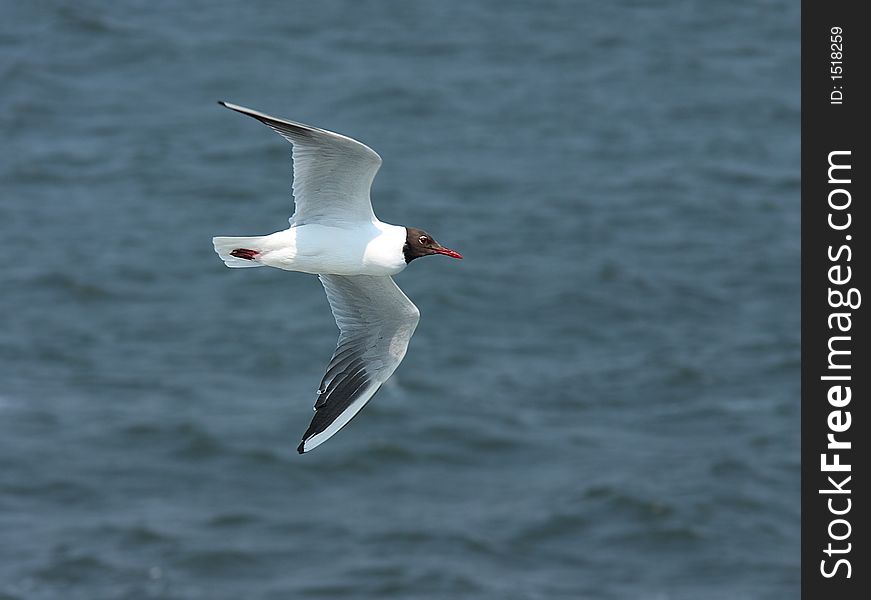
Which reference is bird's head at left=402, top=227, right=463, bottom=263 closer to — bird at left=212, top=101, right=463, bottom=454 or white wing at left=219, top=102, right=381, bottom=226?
bird at left=212, top=101, right=463, bottom=454

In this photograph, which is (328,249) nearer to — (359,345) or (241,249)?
(241,249)

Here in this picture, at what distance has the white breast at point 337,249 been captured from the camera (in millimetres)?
9648

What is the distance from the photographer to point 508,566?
18.2 meters

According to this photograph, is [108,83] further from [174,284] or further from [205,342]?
[205,342]

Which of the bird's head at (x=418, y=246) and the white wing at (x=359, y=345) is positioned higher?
the bird's head at (x=418, y=246)

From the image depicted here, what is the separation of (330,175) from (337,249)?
0.49 meters

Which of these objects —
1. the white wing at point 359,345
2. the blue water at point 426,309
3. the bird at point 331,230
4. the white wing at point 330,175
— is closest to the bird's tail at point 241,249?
the bird at point 331,230

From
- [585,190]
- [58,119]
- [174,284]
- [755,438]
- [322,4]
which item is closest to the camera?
[755,438]

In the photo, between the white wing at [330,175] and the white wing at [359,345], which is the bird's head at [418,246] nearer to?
the white wing at [330,175]

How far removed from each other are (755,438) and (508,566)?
190 inches

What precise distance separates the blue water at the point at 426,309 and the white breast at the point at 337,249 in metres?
8.91
